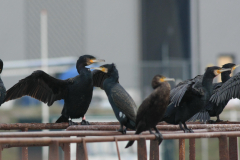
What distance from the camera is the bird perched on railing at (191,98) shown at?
17.1 ft

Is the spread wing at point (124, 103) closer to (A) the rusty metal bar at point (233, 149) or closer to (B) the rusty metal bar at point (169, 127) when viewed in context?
(B) the rusty metal bar at point (169, 127)

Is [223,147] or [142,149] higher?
[142,149]

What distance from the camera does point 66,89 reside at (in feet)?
20.4

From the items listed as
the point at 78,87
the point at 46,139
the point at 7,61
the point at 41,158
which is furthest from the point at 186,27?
the point at 46,139

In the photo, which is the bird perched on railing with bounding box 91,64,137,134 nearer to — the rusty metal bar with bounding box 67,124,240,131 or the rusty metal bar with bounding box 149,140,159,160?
the rusty metal bar with bounding box 67,124,240,131

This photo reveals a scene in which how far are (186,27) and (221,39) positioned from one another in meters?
2.89

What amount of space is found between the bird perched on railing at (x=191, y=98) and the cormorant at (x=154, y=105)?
803 mm

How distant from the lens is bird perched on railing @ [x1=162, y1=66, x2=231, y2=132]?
5.21 meters

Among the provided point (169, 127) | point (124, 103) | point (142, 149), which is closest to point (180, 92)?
point (169, 127)

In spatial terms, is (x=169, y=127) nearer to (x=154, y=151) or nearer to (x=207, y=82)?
(x=207, y=82)

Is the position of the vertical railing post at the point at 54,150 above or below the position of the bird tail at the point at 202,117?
above

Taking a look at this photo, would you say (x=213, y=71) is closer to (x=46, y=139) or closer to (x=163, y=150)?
(x=46, y=139)

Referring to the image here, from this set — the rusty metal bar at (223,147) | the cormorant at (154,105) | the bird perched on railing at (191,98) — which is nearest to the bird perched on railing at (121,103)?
the cormorant at (154,105)

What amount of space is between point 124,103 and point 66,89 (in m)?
1.67
